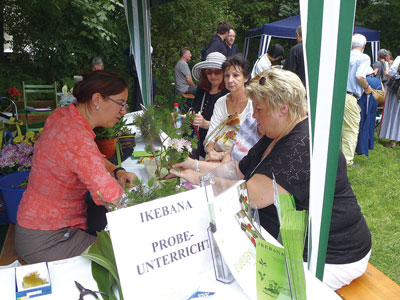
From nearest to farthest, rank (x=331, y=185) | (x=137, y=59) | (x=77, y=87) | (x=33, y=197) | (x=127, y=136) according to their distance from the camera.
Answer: (x=331, y=185) → (x=33, y=197) → (x=77, y=87) → (x=127, y=136) → (x=137, y=59)

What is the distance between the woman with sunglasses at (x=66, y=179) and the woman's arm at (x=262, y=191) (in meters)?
0.56

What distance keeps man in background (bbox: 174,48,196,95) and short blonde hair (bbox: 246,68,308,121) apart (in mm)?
5967

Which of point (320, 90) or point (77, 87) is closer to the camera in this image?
point (320, 90)

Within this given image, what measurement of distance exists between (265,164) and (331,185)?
36 centimetres

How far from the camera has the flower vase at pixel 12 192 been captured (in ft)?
7.40

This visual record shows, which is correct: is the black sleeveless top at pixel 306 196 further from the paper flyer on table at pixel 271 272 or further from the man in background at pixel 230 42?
the man in background at pixel 230 42

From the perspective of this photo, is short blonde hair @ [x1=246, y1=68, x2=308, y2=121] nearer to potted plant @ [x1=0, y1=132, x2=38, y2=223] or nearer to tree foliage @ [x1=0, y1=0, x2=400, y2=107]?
potted plant @ [x1=0, y1=132, x2=38, y2=223]

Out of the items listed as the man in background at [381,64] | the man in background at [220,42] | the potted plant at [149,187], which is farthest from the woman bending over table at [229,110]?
the man in background at [381,64]

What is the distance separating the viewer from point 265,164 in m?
1.68

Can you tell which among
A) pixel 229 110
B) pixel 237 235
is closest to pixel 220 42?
pixel 229 110

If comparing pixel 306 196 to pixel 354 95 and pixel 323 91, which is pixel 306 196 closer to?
pixel 323 91

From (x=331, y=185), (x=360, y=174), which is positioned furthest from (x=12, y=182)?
(x=360, y=174)

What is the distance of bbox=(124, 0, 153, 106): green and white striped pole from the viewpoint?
4.50 m

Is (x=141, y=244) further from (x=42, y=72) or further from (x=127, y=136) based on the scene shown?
(x=42, y=72)
